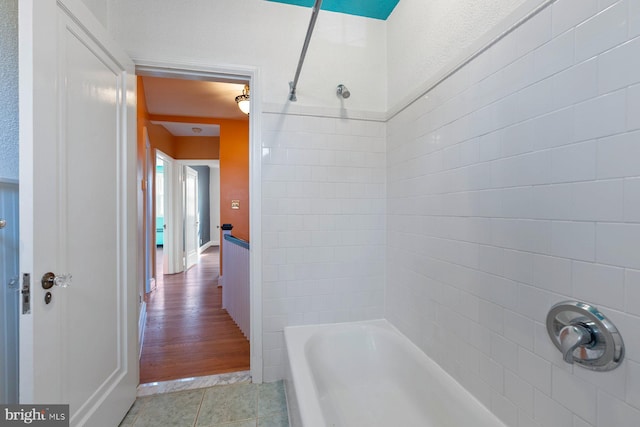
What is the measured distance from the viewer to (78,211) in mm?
1106

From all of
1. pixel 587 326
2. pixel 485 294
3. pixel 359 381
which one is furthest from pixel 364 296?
pixel 587 326

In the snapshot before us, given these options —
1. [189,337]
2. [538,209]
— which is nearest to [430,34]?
[538,209]

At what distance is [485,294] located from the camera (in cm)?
104

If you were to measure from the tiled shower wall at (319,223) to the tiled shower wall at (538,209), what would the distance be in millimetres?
515

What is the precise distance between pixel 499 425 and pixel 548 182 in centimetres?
92

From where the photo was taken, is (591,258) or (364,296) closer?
(591,258)

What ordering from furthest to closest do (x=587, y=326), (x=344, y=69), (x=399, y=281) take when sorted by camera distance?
(x=344, y=69)
(x=399, y=281)
(x=587, y=326)

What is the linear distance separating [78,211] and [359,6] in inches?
80.6

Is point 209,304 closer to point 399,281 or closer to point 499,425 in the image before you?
point 399,281

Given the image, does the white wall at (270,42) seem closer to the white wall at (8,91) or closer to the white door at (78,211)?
the white door at (78,211)

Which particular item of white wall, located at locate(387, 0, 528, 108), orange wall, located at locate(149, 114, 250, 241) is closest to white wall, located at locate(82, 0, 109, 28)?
white wall, located at locate(387, 0, 528, 108)

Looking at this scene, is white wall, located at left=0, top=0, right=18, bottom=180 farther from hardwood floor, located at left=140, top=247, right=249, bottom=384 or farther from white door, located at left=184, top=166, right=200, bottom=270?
white door, located at left=184, top=166, right=200, bottom=270

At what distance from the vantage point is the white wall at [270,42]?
5.12 feet

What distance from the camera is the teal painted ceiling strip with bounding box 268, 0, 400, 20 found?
1.70m
